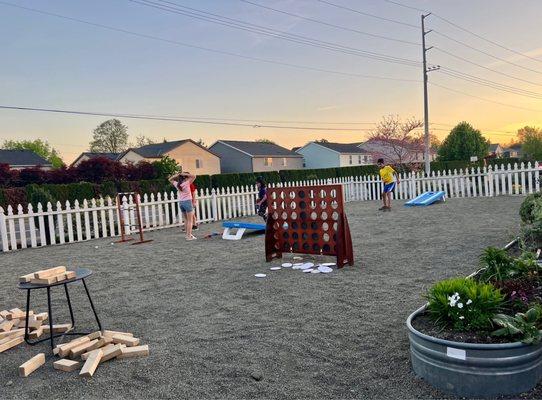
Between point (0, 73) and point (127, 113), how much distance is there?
13.9 m

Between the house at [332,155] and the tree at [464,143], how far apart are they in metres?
15.7

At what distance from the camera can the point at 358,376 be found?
329 cm

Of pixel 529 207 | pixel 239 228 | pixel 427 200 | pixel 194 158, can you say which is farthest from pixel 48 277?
pixel 194 158

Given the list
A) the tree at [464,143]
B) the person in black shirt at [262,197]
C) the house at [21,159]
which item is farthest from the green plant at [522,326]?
the house at [21,159]

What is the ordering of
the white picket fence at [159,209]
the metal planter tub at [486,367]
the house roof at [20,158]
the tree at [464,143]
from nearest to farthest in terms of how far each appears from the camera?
the metal planter tub at [486,367] → the white picket fence at [159,209] → the tree at [464,143] → the house roof at [20,158]

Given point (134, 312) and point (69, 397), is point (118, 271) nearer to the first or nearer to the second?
point (134, 312)

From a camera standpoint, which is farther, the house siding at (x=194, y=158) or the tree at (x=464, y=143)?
the house siding at (x=194, y=158)

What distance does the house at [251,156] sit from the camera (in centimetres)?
6222

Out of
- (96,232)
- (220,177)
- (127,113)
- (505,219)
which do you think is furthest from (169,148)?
(505,219)

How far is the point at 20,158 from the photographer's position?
5744 cm

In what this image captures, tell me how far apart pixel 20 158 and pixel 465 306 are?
6417 centimetres

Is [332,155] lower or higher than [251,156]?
lower

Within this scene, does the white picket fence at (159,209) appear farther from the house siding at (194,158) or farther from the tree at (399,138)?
the house siding at (194,158)

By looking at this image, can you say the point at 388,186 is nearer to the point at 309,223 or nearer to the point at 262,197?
the point at 262,197
